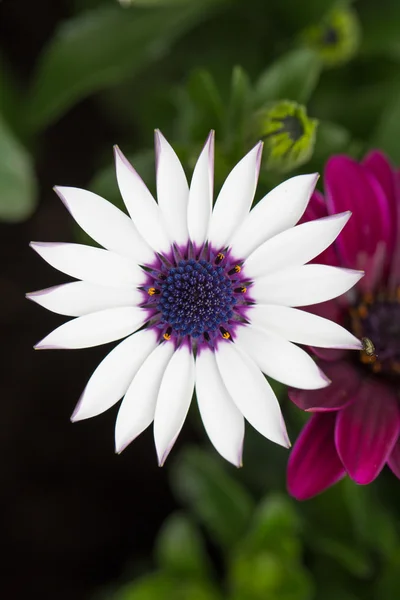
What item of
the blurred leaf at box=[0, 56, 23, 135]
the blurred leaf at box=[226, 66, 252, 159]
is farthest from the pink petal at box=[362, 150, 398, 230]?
the blurred leaf at box=[0, 56, 23, 135]

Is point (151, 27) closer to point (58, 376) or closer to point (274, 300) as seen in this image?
point (274, 300)

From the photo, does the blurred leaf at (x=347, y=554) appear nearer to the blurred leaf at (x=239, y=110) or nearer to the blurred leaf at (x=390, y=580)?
the blurred leaf at (x=390, y=580)

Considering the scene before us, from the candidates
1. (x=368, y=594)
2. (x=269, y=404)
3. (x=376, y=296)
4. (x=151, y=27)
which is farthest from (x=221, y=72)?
(x=368, y=594)

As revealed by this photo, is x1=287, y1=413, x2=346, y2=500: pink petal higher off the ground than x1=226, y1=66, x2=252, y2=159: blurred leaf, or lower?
lower

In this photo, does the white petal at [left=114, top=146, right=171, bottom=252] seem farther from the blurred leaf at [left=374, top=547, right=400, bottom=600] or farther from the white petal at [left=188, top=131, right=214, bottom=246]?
the blurred leaf at [left=374, top=547, right=400, bottom=600]

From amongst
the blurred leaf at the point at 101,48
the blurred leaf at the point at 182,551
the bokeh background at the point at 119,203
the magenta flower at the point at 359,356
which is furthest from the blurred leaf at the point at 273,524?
the blurred leaf at the point at 101,48

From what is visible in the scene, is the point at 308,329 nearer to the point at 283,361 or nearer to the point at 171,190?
the point at 283,361
